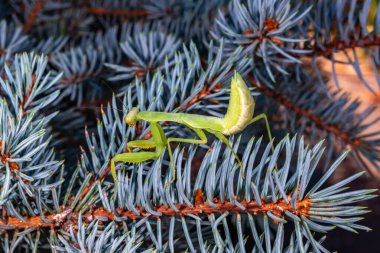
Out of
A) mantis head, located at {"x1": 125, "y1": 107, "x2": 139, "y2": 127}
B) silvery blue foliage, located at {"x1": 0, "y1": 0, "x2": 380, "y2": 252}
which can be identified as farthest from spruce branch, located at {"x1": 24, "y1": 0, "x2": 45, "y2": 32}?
mantis head, located at {"x1": 125, "y1": 107, "x2": 139, "y2": 127}

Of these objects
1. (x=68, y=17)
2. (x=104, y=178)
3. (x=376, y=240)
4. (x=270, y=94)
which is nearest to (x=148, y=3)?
(x=68, y=17)

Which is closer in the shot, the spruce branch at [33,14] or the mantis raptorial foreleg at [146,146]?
the mantis raptorial foreleg at [146,146]

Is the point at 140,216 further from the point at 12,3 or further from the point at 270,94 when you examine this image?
the point at 12,3

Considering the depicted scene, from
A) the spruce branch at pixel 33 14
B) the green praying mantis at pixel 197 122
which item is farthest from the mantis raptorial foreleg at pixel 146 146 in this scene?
the spruce branch at pixel 33 14

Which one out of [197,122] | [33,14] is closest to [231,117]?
[197,122]

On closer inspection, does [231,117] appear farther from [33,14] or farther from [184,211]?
[33,14]

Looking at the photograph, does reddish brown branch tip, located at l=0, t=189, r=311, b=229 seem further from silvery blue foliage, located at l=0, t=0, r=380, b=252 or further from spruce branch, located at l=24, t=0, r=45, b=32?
spruce branch, located at l=24, t=0, r=45, b=32

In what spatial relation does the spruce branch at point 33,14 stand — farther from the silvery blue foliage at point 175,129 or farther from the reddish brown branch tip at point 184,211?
the reddish brown branch tip at point 184,211

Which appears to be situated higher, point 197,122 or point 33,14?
point 33,14
